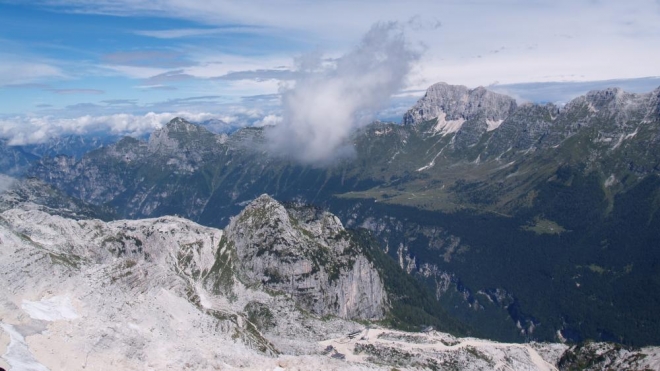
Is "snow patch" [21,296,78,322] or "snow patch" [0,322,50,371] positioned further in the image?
"snow patch" [21,296,78,322]

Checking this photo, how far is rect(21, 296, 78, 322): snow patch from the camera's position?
104 meters

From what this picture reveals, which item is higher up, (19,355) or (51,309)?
(51,309)

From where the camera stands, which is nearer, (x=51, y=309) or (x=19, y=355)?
(x=19, y=355)

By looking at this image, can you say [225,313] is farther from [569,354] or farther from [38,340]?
[569,354]

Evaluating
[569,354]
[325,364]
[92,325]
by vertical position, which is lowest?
[569,354]

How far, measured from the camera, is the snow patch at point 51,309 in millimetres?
104062

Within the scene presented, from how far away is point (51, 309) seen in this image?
354 feet

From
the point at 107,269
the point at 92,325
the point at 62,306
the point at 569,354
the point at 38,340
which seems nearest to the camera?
the point at 38,340

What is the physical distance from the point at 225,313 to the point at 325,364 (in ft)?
219

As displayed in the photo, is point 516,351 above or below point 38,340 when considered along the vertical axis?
below

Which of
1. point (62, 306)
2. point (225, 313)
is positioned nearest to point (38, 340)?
point (62, 306)

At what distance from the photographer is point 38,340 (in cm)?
9444

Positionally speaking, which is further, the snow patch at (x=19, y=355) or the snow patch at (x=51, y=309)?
the snow patch at (x=51, y=309)

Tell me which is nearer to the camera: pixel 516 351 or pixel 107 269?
pixel 107 269
